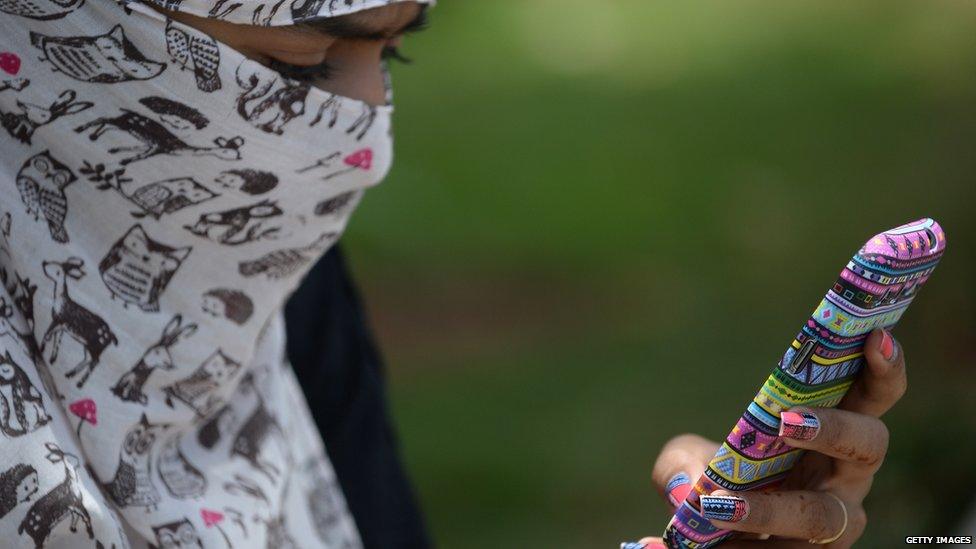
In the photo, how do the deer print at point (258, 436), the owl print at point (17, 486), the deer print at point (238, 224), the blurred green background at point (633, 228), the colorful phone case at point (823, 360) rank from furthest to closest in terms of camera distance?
the blurred green background at point (633, 228)
the deer print at point (258, 436)
the deer print at point (238, 224)
the owl print at point (17, 486)
the colorful phone case at point (823, 360)

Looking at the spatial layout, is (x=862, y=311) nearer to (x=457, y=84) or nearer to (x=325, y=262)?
(x=325, y=262)

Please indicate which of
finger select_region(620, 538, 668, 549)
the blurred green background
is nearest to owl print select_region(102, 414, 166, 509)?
finger select_region(620, 538, 668, 549)

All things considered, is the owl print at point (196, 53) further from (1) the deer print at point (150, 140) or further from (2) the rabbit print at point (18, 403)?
(2) the rabbit print at point (18, 403)

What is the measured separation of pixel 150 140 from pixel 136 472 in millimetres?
413

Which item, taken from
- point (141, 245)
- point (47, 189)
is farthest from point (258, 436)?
point (47, 189)

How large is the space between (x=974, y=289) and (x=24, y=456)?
382cm

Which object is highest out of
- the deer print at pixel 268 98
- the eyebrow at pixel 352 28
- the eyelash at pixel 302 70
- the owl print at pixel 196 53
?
the eyebrow at pixel 352 28

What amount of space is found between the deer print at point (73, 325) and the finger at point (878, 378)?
2.83 feet

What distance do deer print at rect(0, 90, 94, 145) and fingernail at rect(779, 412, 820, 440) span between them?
838 millimetres

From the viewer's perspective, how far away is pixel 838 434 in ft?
3.34

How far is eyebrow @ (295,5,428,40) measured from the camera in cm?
119

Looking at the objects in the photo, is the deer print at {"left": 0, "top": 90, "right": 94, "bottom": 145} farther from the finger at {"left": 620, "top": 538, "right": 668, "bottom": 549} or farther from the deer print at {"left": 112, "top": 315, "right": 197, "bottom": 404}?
the finger at {"left": 620, "top": 538, "right": 668, "bottom": 549}

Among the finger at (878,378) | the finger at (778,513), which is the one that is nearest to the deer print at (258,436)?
the finger at (778,513)

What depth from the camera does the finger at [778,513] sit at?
3.33ft
